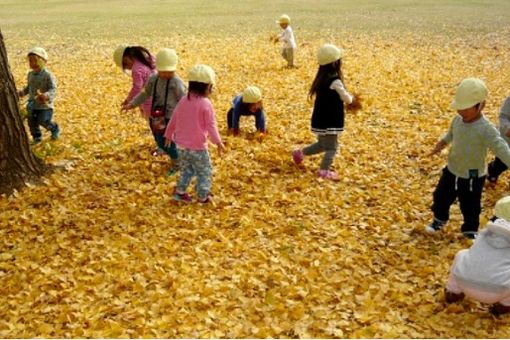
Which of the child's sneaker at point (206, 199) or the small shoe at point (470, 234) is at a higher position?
the child's sneaker at point (206, 199)

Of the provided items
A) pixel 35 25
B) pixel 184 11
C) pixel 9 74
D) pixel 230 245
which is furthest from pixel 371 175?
pixel 184 11

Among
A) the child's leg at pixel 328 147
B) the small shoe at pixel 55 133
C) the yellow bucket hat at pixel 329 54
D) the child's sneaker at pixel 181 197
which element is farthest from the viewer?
the small shoe at pixel 55 133

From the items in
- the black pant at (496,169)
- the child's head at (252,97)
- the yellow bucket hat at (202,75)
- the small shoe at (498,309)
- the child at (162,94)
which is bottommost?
the small shoe at (498,309)

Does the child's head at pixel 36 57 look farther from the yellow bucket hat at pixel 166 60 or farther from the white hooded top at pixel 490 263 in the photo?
the white hooded top at pixel 490 263

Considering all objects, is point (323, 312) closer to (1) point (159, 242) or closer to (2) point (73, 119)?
(1) point (159, 242)

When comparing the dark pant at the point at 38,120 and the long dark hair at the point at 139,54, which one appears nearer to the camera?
the long dark hair at the point at 139,54

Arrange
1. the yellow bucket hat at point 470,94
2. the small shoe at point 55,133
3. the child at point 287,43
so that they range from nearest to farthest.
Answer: the yellow bucket hat at point 470,94 → the small shoe at point 55,133 → the child at point 287,43

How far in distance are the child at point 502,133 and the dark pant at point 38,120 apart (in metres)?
7.21

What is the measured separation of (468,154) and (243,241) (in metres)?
2.68

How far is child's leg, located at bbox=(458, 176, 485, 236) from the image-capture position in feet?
19.7

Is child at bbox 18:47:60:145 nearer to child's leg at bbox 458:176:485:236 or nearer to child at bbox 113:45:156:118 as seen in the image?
child at bbox 113:45:156:118

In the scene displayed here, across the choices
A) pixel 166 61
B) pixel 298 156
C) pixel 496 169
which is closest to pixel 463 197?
pixel 496 169

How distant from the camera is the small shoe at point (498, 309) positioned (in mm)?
4812

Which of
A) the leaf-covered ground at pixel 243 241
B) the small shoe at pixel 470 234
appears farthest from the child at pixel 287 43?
the small shoe at pixel 470 234
